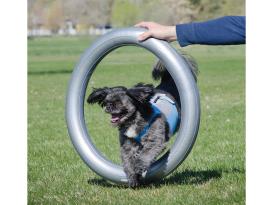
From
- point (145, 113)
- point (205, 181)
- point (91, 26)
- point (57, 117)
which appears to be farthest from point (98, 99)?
point (91, 26)

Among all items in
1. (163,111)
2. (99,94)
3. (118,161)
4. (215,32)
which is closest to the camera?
(215,32)

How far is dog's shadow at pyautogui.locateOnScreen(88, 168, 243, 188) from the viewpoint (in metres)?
5.91

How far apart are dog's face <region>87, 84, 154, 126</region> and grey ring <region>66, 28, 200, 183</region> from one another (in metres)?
0.33

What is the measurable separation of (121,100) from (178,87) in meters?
0.50

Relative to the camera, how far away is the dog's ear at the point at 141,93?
5465mm

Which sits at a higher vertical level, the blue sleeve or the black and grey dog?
the blue sleeve

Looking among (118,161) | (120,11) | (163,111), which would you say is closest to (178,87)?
(163,111)

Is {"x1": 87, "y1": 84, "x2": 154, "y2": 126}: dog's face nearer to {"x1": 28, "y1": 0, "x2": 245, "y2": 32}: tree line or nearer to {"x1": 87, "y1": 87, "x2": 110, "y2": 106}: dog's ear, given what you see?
{"x1": 87, "y1": 87, "x2": 110, "y2": 106}: dog's ear

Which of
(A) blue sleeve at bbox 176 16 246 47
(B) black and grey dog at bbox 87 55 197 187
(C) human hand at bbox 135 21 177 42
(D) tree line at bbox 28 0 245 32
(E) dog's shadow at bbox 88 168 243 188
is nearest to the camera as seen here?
(A) blue sleeve at bbox 176 16 246 47

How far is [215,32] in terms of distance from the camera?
214 inches

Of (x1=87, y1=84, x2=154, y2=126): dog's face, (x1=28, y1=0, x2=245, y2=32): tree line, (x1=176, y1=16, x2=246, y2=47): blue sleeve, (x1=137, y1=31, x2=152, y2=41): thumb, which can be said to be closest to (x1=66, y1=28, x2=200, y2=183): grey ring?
(x1=137, y1=31, x2=152, y2=41): thumb

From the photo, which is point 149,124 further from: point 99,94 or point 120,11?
point 120,11
